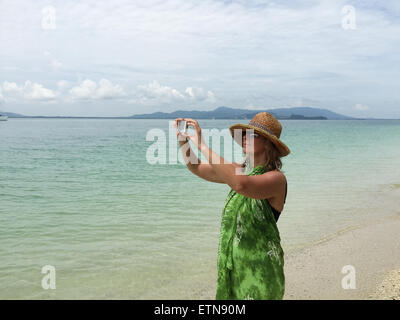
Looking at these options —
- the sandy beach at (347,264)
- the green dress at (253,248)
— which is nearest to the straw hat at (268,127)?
the green dress at (253,248)

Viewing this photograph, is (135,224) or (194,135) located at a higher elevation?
(135,224)

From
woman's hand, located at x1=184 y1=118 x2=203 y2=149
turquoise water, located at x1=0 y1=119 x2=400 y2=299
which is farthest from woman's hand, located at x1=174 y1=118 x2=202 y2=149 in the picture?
turquoise water, located at x1=0 y1=119 x2=400 y2=299

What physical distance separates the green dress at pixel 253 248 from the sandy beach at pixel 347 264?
3527 mm

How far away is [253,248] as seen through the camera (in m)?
2.59

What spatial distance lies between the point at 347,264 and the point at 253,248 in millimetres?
5218

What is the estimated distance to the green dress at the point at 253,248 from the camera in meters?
2.57

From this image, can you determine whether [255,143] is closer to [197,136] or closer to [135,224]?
[197,136]

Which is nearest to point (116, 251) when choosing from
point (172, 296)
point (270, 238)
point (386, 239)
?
point (172, 296)

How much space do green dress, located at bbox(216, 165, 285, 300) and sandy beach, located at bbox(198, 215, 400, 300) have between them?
3527 millimetres

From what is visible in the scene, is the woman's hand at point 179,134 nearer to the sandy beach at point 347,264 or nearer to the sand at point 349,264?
the sandy beach at point 347,264

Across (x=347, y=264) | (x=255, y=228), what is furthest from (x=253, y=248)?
(x=347, y=264)
